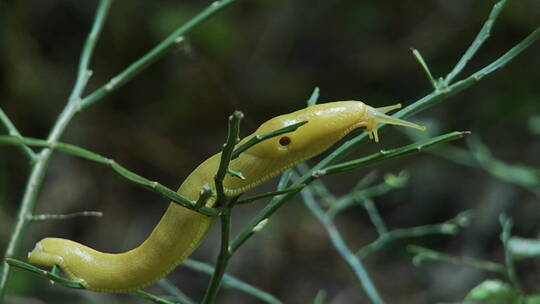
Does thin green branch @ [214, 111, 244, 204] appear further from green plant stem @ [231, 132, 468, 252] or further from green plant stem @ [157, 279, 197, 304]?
green plant stem @ [157, 279, 197, 304]

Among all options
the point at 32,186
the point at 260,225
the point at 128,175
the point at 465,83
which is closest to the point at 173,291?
the point at 32,186

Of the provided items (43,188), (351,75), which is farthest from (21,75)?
(351,75)

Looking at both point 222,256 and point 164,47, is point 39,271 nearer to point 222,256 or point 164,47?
point 222,256

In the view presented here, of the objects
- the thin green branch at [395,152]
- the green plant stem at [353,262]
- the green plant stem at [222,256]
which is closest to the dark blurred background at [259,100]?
the green plant stem at [353,262]

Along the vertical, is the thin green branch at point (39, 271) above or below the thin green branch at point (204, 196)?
above

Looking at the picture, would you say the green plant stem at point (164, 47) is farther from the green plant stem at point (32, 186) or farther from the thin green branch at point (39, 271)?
the thin green branch at point (39, 271)

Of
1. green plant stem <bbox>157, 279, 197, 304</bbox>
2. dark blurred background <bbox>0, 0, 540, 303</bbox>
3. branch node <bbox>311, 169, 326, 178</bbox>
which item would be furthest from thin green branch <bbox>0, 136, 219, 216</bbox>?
dark blurred background <bbox>0, 0, 540, 303</bbox>

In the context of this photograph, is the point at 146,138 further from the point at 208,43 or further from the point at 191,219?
the point at 191,219
